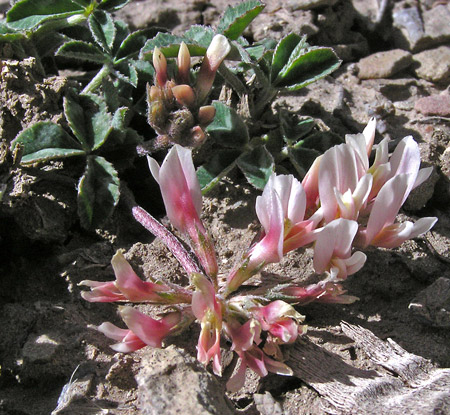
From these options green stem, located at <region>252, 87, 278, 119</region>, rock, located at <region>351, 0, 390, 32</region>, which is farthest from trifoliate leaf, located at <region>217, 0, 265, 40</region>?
rock, located at <region>351, 0, 390, 32</region>

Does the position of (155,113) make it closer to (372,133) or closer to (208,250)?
(208,250)

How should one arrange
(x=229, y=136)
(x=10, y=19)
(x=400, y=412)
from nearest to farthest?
(x=400, y=412)
(x=229, y=136)
(x=10, y=19)

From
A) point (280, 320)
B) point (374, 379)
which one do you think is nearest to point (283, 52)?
point (280, 320)

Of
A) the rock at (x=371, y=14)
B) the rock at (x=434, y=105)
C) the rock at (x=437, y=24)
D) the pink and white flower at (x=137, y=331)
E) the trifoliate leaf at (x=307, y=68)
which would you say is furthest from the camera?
the rock at (x=371, y=14)

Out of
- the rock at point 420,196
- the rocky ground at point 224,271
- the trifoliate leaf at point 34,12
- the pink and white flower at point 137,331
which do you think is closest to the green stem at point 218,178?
the rocky ground at point 224,271

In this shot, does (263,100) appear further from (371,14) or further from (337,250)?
(371,14)

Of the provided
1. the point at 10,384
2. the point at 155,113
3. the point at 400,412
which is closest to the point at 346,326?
the point at 400,412

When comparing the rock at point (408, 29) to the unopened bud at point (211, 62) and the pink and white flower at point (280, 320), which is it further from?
the pink and white flower at point (280, 320)
